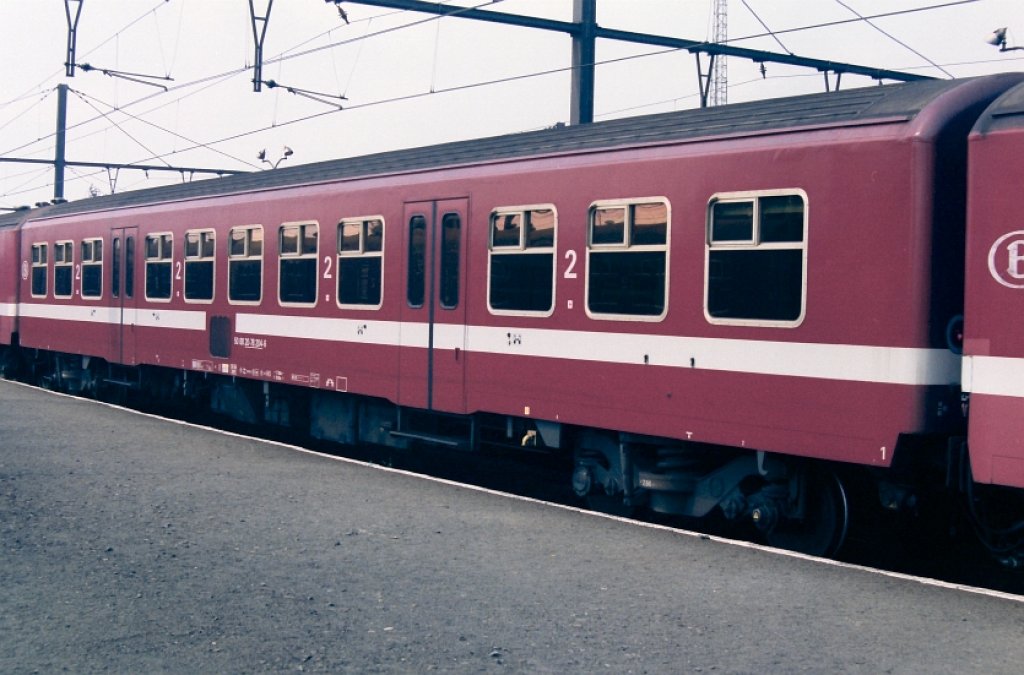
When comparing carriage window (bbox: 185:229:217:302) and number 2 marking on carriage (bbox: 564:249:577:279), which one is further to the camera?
carriage window (bbox: 185:229:217:302)

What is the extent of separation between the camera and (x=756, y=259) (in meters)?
8.62

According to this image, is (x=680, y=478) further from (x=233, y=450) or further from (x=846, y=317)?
(x=233, y=450)

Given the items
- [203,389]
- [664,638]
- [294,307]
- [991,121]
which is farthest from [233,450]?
[991,121]

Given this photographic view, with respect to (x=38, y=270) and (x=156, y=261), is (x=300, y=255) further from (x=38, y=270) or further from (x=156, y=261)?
(x=38, y=270)

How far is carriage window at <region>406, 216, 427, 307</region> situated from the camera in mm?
12027

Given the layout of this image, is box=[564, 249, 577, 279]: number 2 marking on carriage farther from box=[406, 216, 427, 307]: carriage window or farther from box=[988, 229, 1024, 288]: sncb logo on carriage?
box=[988, 229, 1024, 288]: sncb logo on carriage

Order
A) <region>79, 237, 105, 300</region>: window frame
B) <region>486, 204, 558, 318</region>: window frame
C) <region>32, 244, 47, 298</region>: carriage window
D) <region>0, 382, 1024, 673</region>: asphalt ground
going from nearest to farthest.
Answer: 1. <region>0, 382, 1024, 673</region>: asphalt ground
2. <region>486, 204, 558, 318</region>: window frame
3. <region>79, 237, 105, 300</region>: window frame
4. <region>32, 244, 47, 298</region>: carriage window

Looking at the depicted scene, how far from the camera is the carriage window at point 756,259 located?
839 cm

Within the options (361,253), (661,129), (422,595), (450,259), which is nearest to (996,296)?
(661,129)

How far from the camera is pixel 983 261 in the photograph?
24.3ft

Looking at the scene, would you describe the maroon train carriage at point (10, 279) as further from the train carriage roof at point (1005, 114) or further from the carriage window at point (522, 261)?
the train carriage roof at point (1005, 114)

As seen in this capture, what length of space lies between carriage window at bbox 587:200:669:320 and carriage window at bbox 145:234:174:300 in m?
9.54

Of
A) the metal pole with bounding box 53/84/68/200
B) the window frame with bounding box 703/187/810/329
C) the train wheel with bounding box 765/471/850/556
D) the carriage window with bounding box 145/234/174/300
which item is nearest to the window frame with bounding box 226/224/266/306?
the carriage window with bounding box 145/234/174/300

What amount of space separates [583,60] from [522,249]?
642 centimetres
